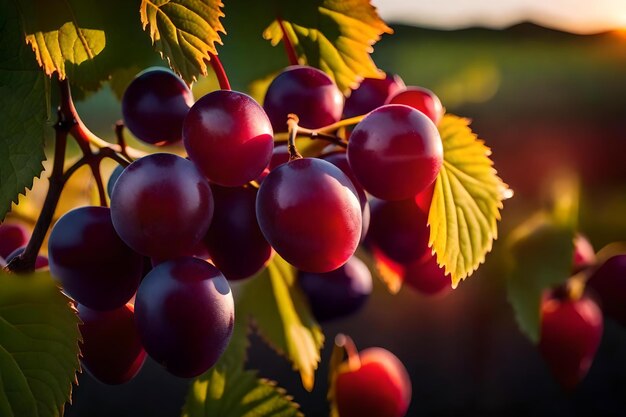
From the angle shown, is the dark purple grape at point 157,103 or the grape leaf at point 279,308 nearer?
the dark purple grape at point 157,103

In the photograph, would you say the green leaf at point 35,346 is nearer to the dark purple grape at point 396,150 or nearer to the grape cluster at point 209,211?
the grape cluster at point 209,211

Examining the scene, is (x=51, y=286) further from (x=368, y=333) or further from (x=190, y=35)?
(x=368, y=333)

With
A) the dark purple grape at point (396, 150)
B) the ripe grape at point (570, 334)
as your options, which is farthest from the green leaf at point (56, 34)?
the ripe grape at point (570, 334)

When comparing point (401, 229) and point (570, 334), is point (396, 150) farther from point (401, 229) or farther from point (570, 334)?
point (570, 334)

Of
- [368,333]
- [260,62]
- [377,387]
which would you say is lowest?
[368,333]

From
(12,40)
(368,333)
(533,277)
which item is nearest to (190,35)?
(12,40)

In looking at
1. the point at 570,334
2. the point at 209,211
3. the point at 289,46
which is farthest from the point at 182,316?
the point at 570,334
